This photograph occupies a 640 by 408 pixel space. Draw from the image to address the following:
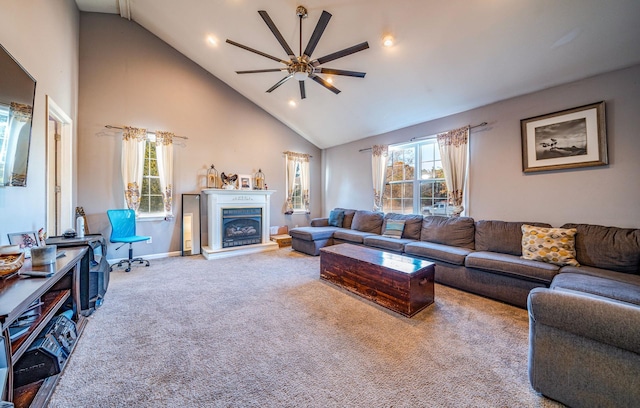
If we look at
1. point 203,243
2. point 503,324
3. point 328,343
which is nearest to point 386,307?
point 328,343

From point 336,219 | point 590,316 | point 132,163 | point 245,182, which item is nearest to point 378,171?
point 336,219

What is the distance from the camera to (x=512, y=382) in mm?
1535

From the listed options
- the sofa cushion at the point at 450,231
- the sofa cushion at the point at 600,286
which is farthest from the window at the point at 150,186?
the sofa cushion at the point at 600,286

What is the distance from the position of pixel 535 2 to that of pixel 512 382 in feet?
11.0

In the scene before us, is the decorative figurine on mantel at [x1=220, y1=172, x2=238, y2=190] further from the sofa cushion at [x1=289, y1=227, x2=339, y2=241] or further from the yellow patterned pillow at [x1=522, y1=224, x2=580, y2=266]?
the yellow patterned pillow at [x1=522, y1=224, x2=580, y2=266]

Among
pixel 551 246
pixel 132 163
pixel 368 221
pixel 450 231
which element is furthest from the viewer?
pixel 368 221

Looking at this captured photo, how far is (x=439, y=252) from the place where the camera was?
327cm

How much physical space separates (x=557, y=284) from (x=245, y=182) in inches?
205

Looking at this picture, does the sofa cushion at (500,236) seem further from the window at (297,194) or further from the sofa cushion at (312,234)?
the window at (297,194)

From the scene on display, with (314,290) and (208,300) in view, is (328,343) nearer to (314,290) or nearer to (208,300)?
(314,290)

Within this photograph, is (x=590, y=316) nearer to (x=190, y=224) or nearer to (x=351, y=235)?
(x=351, y=235)

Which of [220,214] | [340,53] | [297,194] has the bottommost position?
[220,214]

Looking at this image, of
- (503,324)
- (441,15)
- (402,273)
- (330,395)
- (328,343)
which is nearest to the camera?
(330,395)

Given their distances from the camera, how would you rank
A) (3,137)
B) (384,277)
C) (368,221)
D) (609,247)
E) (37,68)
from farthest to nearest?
(368,221) < (384,277) < (609,247) < (37,68) < (3,137)
